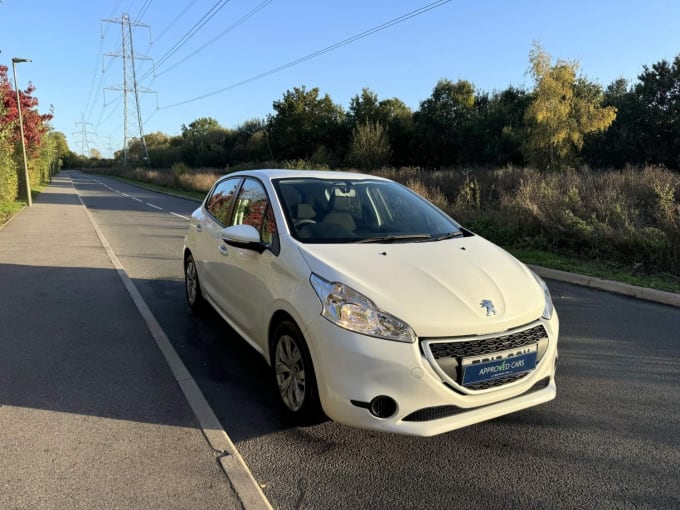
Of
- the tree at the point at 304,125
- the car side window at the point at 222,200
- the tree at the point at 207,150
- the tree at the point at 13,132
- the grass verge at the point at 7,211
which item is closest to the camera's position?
the car side window at the point at 222,200

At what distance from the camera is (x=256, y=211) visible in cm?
427

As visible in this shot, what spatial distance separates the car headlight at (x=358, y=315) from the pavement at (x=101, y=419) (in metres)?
1.02

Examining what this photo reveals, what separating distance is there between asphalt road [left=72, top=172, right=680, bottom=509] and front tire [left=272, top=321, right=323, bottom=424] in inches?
6.0

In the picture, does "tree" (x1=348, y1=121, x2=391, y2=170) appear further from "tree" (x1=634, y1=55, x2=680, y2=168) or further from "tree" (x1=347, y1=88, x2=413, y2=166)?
"tree" (x1=634, y1=55, x2=680, y2=168)

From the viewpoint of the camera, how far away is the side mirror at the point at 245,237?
3709 millimetres

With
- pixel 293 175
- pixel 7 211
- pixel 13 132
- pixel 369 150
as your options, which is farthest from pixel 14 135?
pixel 293 175

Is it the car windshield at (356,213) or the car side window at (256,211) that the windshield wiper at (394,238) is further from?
the car side window at (256,211)

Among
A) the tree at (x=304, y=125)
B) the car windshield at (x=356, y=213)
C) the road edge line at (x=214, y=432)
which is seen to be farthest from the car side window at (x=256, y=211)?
the tree at (x=304, y=125)

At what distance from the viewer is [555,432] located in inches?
129

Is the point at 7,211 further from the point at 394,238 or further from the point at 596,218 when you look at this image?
the point at 596,218

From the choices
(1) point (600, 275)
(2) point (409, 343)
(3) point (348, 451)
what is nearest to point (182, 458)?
(3) point (348, 451)

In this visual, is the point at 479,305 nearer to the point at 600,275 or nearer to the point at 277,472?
the point at 277,472

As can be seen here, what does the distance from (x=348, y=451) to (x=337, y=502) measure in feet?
1.57

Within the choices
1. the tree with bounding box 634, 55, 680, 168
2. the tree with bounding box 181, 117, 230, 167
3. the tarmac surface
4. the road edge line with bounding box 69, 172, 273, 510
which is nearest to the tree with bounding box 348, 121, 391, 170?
the tree with bounding box 634, 55, 680, 168
